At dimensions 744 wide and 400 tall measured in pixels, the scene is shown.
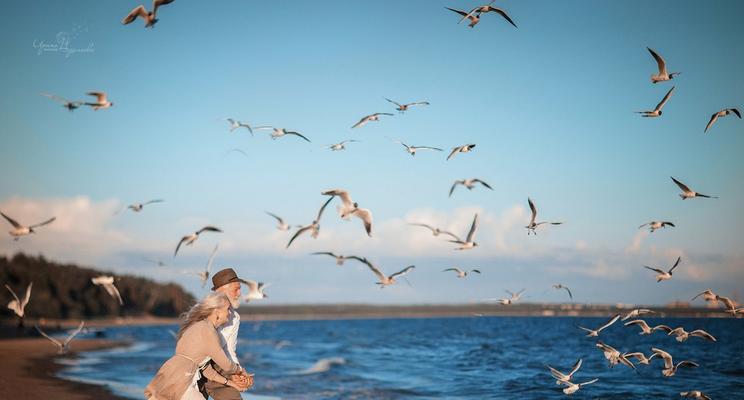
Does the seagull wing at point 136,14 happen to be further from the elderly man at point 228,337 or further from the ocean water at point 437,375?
the ocean water at point 437,375

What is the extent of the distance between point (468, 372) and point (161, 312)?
90.5 m

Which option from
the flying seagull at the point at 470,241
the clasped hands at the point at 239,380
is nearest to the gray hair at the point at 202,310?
the clasped hands at the point at 239,380

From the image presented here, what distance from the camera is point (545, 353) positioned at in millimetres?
42969

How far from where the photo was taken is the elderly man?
7.42 metres

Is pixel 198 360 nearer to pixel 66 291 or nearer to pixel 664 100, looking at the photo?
pixel 664 100

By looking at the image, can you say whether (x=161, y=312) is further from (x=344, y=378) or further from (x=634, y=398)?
(x=634, y=398)

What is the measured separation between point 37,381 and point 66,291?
202 ft

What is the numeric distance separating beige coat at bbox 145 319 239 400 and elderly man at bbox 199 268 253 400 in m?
0.48

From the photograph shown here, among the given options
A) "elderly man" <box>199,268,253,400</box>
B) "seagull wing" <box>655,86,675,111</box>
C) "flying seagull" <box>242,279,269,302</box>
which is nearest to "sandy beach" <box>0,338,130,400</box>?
"flying seagull" <box>242,279,269,302</box>

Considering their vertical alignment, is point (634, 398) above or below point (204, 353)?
below

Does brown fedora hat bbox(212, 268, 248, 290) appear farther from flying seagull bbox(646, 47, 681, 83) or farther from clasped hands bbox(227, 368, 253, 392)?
flying seagull bbox(646, 47, 681, 83)

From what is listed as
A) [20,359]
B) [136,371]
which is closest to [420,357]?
[136,371]

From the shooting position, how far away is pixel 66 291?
7756cm

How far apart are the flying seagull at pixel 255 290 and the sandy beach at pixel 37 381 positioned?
625 cm
